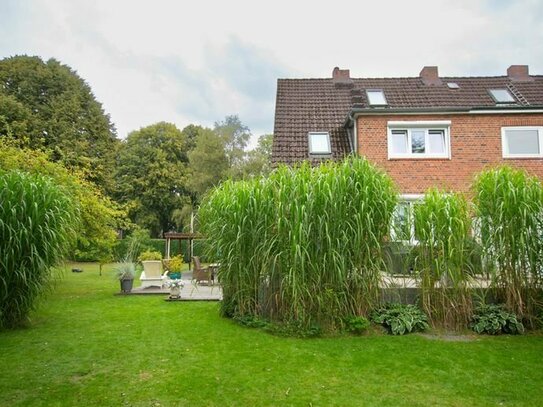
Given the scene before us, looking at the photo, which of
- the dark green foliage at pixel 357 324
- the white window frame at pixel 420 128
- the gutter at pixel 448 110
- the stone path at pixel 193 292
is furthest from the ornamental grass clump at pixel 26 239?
the white window frame at pixel 420 128

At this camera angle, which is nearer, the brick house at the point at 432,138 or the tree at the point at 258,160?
the brick house at the point at 432,138

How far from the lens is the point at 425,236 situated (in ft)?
19.0

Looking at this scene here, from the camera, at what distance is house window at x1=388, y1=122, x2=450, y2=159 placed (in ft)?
40.4

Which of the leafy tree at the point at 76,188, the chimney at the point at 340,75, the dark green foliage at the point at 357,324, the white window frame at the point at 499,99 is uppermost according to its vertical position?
the chimney at the point at 340,75

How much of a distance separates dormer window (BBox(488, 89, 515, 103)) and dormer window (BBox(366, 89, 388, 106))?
4038 millimetres

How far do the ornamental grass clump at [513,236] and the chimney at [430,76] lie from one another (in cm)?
1082

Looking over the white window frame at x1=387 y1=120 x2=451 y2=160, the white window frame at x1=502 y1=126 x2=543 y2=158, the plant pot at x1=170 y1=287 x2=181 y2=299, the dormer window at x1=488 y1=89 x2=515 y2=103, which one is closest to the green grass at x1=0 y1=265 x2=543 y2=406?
the plant pot at x1=170 y1=287 x2=181 y2=299

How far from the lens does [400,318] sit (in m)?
5.74

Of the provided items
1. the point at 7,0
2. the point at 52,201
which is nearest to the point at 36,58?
the point at 7,0

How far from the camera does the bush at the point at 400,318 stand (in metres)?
5.66

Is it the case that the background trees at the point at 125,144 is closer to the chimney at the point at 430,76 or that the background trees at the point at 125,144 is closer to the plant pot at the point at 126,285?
the plant pot at the point at 126,285

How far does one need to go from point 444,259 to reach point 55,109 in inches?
993

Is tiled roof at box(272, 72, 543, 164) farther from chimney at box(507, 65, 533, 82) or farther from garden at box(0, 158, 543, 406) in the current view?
garden at box(0, 158, 543, 406)

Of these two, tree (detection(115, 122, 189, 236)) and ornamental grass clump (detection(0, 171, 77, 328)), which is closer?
ornamental grass clump (detection(0, 171, 77, 328))
